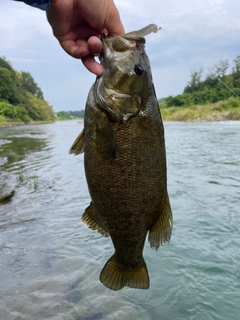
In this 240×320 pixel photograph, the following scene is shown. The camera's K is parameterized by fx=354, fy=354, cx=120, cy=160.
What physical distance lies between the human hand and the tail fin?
1.47 meters

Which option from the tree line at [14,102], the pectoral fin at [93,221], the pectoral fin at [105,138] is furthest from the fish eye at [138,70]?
the tree line at [14,102]

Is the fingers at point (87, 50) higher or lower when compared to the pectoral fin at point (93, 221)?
higher

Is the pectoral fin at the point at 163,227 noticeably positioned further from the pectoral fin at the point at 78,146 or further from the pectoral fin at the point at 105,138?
the pectoral fin at the point at 78,146

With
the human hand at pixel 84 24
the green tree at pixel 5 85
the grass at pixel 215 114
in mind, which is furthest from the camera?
the green tree at pixel 5 85

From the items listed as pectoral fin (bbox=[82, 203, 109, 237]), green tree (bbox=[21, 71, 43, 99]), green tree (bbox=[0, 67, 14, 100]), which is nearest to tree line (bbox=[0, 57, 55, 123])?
green tree (bbox=[0, 67, 14, 100])

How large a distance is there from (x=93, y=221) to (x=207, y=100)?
263ft

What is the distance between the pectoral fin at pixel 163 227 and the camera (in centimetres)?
245

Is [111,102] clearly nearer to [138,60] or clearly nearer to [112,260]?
[138,60]

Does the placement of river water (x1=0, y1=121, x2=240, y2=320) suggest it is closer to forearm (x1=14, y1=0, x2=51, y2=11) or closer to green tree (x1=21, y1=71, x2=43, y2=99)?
forearm (x1=14, y1=0, x2=51, y2=11)

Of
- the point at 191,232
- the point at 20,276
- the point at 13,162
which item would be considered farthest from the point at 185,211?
the point at 13,162

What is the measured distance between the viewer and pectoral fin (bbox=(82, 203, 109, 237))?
8.56 feet

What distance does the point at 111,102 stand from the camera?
2273 millimetres

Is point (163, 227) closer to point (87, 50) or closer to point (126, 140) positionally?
point (126, 140)

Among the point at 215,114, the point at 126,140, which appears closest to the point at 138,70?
the point at 126,140
